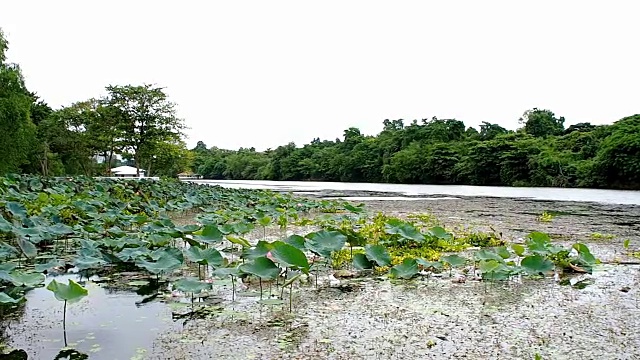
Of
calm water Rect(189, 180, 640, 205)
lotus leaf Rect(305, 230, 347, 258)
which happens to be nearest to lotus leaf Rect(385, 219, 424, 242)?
lotus leaf Rect(305, 230, 347, 258)

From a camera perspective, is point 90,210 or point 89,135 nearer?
point 90,210

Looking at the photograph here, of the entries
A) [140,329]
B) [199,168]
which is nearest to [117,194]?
[140,329]

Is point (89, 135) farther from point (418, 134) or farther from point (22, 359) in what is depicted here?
point (418, 134)

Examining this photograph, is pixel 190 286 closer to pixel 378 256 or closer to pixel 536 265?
pixel 378 256

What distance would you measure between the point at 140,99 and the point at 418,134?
123ft

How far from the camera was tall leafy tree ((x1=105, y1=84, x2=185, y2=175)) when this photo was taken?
21.1 metres

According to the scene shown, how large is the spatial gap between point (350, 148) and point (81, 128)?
37.3m

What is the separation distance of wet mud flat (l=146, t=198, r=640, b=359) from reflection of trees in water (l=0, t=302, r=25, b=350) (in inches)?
30.6

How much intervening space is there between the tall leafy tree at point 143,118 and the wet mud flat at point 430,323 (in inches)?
750

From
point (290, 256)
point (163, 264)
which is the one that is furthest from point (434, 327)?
point (163, 264)

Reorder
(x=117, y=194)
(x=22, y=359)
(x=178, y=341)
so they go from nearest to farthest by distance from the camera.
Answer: (x=22, y=359) < (x=178, y=341) < (x=117, y=194)

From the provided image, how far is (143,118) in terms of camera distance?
21.5 meters

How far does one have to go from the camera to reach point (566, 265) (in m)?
4.43

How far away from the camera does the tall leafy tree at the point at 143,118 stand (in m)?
21.1
